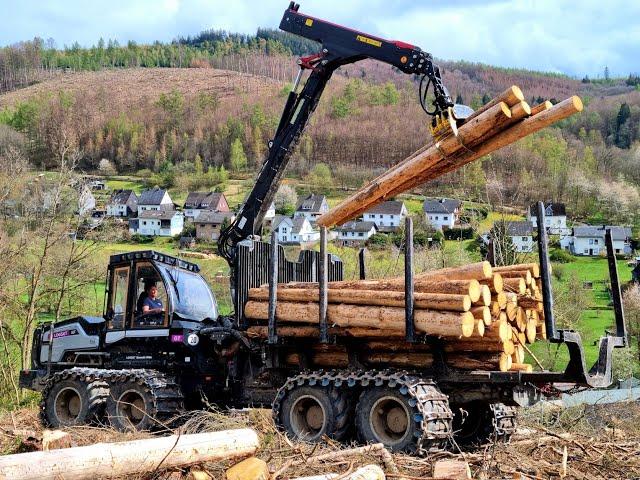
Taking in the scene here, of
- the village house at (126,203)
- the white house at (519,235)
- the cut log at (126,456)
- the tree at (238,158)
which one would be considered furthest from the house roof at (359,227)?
the cut log at (126,456)

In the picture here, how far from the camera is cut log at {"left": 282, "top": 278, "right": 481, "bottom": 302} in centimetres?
942

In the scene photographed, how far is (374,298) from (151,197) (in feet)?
327

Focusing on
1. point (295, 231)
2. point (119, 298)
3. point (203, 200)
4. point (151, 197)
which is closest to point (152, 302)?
point (119, 298)

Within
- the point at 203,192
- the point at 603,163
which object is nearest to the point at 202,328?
the point at 203,192

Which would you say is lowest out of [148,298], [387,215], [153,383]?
[153,383]

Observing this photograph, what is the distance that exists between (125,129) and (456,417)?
14128 cm

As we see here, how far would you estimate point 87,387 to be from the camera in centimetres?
1241

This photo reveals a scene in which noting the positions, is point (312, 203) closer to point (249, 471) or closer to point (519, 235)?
point (519, 235)

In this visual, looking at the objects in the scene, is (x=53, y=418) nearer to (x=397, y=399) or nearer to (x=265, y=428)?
(x=265, y=428)

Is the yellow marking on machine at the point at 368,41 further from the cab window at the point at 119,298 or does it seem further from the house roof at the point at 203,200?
the house roof at the point at 203,200

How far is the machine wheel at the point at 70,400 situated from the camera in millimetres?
12320

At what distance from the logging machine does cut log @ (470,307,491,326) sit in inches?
25.6

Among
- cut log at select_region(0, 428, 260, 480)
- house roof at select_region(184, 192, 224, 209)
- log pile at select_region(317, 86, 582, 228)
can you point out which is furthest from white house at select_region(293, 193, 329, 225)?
cut log at select_region(0, 428, 260, 480)

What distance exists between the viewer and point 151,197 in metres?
107
